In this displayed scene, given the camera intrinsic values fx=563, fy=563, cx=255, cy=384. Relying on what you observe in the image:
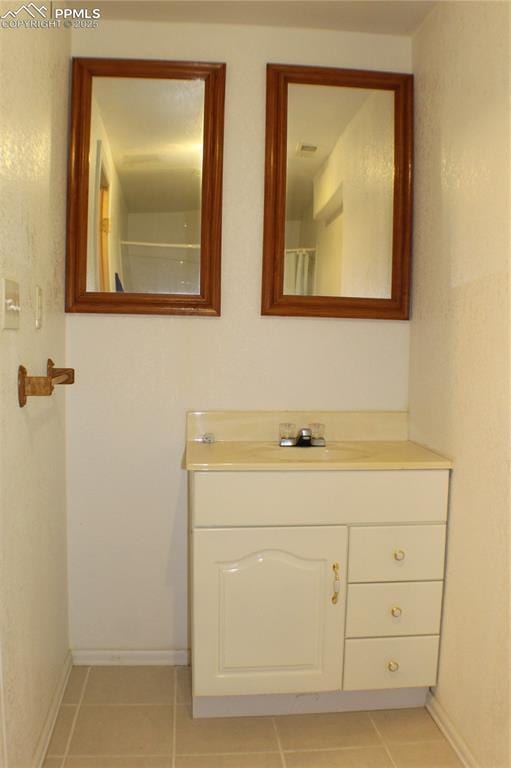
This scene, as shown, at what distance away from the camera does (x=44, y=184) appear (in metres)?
1.50

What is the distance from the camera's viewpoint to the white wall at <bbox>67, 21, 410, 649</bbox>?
1.83 meters

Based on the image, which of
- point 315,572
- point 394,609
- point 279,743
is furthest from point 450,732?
point 315,572

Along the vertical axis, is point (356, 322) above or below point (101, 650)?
above

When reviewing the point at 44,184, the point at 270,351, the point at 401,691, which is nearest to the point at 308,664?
the point at 401,691

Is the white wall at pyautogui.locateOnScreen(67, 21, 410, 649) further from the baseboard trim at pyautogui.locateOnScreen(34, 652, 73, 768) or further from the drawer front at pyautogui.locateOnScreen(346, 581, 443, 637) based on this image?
the drawer front at pyautogui.locateOnScreen(346, 581, 443, 637)

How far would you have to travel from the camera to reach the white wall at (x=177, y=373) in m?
1.83

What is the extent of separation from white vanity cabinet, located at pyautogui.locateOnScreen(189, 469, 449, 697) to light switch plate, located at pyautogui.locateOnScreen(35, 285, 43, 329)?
1.85 feet

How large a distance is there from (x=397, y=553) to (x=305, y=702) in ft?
1.77

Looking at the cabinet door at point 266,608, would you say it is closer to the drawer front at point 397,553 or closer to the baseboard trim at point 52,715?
the drawer front at point 397,553

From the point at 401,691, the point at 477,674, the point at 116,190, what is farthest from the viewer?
the point at 116,190

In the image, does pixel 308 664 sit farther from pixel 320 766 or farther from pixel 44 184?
pixel 44 184

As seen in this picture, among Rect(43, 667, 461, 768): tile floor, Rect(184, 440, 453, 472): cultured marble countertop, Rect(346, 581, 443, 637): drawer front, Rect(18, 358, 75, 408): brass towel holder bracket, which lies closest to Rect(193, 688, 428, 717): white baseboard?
Rect(43, 667, 461, 768): tile floor

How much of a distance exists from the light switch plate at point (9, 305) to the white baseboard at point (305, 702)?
1188 millimetres

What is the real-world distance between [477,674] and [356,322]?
109 centimetres
